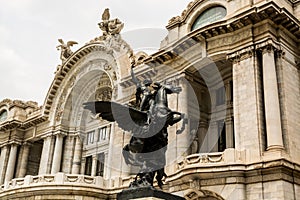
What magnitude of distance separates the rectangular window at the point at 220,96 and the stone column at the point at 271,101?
641 centimetres

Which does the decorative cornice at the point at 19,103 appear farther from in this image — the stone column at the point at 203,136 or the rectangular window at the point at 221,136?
the rectangular window at the point at 221,136

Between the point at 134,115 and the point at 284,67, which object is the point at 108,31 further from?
the point at 134,115

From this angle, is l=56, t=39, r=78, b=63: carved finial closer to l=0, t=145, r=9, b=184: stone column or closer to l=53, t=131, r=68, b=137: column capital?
l=53, t=131, r=68, b=137: column capital

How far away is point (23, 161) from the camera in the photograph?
38.9 metres

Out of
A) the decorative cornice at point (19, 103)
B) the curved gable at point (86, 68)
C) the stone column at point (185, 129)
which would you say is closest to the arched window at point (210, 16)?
the stone column at point (185, 129)

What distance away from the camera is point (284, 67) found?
22.6 meters

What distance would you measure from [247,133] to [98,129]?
1691 centimetres

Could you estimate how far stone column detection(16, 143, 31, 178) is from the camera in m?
38.5

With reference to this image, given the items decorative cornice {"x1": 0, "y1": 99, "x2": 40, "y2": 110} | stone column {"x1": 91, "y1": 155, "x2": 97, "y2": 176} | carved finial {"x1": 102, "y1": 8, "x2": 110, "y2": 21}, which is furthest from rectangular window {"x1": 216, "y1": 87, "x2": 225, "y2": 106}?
decorative cornice {"x1": 0, "y1": 99, "x2": 40, "y2": 110}

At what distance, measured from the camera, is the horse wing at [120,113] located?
11898 millimetres

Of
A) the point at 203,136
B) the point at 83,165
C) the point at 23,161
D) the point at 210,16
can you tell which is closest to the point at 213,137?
the point at 203,136

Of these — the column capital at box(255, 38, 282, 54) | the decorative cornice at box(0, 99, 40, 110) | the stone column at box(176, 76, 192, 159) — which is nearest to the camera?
the column capital at box(255, 38, 282, 54)

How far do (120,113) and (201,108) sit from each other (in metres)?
16.7

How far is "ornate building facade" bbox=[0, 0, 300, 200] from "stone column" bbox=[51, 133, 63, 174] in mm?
97
